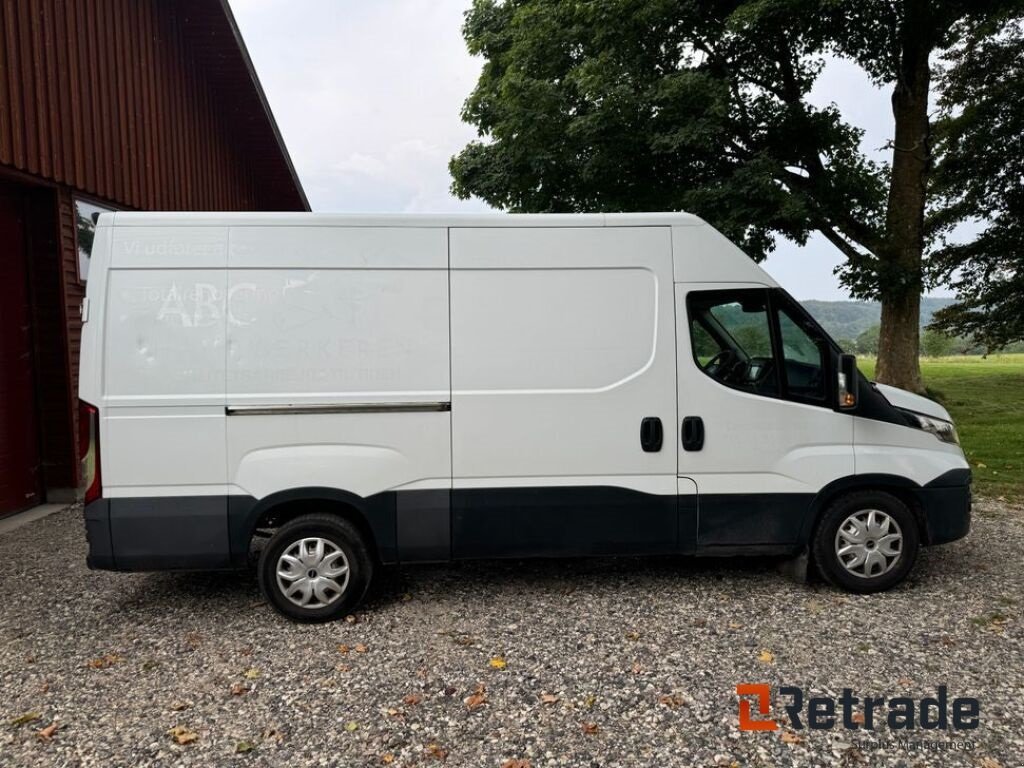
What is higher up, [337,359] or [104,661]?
[337,359]

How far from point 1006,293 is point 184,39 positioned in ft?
58.3

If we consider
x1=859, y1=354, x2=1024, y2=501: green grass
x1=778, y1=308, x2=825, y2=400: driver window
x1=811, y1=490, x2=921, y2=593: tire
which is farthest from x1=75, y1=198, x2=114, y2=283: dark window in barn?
x1=859, y1=354, x2=1024, y2=501: green grass

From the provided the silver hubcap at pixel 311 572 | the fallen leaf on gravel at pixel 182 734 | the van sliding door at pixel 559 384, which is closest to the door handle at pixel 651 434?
the van sliding door at pixel 559 384

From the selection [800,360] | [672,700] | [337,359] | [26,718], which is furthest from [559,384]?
[26,718]

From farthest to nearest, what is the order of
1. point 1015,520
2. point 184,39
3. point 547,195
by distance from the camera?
point 547,195 → point 184,39 → point 1015,520

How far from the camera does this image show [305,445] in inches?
152

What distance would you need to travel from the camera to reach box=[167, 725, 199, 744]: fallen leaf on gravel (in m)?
2.83

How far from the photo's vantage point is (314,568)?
155 inches

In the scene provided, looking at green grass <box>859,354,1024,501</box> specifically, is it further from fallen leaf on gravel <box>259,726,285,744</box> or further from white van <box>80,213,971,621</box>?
fallen leaf on gravel <box>259,726,285,744</box>

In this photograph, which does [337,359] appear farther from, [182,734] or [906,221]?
[906,221]

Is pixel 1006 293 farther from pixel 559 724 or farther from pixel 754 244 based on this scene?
pixel 559 724

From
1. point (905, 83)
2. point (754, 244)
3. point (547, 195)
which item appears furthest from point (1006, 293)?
point (547, 195)

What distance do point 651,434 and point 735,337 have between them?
0.82m

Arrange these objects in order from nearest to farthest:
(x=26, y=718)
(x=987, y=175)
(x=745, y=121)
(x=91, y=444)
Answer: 1. (x=26, y=718)
2. (x=91, y=444)
3. (x=745, y=121)
4. (x=987, y=175)
